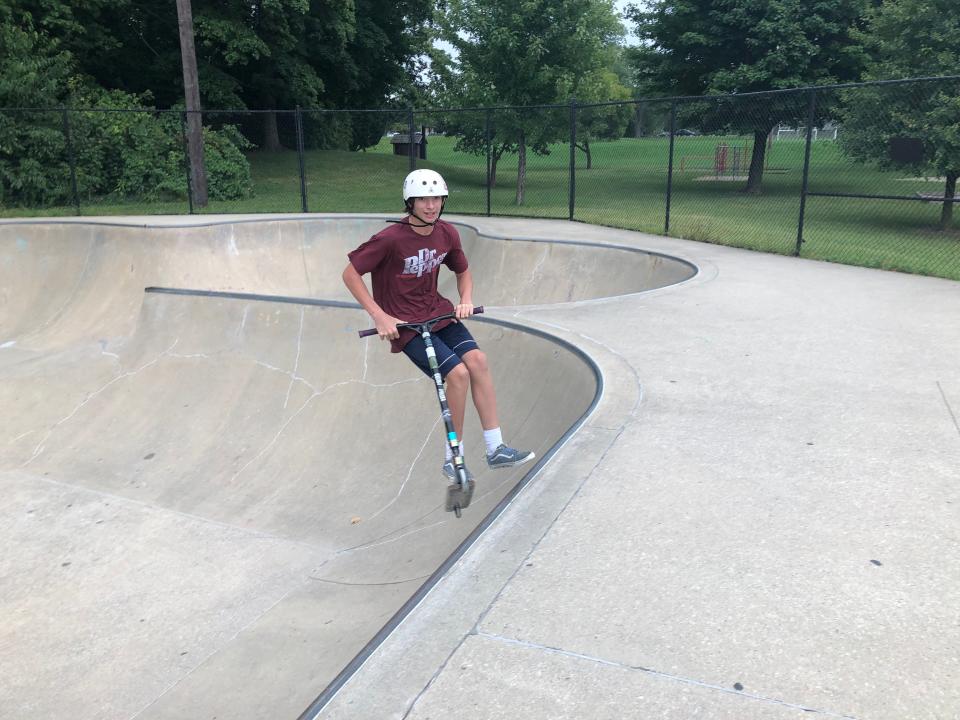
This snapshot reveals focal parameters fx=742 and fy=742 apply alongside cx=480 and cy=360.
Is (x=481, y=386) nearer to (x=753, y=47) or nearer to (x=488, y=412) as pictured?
(x=488, y=412)

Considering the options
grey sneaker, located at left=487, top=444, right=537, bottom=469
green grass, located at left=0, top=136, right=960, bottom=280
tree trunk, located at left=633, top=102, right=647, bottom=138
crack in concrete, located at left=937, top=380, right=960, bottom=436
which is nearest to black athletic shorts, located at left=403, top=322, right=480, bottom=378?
grey sneaker, located at left=487, top=444, right=537, bottom=469

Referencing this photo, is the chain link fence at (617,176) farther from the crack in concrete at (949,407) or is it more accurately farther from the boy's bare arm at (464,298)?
the boy's bare arm at (464,298)

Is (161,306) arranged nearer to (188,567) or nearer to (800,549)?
(188,567)

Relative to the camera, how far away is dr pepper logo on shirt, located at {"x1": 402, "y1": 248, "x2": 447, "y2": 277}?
167 inches

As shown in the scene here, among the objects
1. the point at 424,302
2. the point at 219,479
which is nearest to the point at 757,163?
the point at 219,479

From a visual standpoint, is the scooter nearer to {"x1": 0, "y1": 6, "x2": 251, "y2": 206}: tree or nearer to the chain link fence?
the chain link fence

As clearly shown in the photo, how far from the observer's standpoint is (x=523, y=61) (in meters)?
19.4

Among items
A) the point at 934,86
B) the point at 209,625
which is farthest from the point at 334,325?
the point at 934,86

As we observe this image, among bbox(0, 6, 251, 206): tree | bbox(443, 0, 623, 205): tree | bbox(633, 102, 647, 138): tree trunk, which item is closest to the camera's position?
bbox(633, 102, 647, 138): tree trunk

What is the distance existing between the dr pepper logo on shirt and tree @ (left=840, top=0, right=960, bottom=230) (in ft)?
42.6

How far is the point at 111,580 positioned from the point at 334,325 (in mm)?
3823

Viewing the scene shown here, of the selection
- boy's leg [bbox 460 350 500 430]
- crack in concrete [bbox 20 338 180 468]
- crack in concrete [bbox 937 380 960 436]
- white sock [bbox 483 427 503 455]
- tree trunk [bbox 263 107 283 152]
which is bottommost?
crack in concrete [bbox 20 338 180 468]

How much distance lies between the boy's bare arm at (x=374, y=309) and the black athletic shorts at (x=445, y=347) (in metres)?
0.18

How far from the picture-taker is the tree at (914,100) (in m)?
14.2
